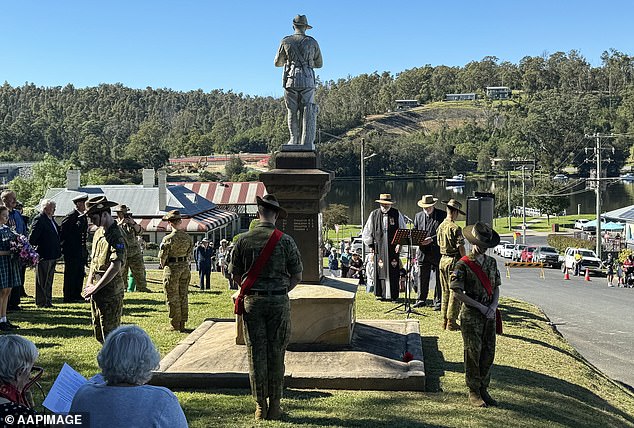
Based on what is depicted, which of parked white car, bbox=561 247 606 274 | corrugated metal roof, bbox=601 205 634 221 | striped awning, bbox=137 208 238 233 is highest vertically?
corrugated metal roof, bbox=601 205 634 221

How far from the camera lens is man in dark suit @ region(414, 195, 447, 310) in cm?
1261

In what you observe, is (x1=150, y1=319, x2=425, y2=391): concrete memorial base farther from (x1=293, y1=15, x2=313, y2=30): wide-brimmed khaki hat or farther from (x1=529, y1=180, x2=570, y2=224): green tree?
(x1=529, y1=180, x2=570, y2=224): green tree

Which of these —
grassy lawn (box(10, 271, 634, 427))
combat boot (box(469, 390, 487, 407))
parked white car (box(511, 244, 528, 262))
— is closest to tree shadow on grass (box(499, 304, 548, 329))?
grassy lawn (box(10, 271, 634, 427))

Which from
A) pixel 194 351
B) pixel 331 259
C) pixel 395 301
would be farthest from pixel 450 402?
pixel 331 259

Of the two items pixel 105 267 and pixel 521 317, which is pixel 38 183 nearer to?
pixel 521 317

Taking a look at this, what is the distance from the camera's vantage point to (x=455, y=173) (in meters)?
138

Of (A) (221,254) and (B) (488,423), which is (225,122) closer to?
(A) (221,254)

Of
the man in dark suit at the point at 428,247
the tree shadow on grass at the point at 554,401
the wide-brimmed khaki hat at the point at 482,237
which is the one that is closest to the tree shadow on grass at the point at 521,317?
the man in dark suit at the point at 428,247

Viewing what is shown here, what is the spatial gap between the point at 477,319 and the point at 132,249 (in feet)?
27.6

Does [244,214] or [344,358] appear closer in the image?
[344,358]

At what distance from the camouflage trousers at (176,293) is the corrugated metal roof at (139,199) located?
1376 inches

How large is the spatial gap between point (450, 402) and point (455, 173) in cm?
13321

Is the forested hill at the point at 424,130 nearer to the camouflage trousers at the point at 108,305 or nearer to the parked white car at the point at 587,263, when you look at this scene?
the parked white car at the point at 587,263

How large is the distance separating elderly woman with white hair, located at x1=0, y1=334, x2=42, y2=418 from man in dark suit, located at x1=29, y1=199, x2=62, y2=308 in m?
8.60
